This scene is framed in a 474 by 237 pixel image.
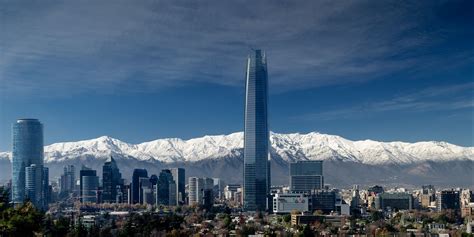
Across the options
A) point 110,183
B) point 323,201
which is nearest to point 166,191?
point 110,183

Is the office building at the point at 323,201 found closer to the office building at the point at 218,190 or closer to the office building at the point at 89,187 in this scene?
the office building at the point at 218,190

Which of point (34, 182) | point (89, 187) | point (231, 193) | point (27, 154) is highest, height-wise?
point (27, 154)

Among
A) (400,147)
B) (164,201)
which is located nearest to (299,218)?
(164,201)

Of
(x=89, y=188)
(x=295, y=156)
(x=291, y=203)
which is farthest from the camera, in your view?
(x=295, y=156)

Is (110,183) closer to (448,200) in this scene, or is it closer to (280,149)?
(448,200)

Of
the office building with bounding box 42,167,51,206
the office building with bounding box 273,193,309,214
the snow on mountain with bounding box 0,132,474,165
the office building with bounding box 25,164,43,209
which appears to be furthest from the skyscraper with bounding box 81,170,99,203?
the snow on mountain with bounding box 0,132,474,165
